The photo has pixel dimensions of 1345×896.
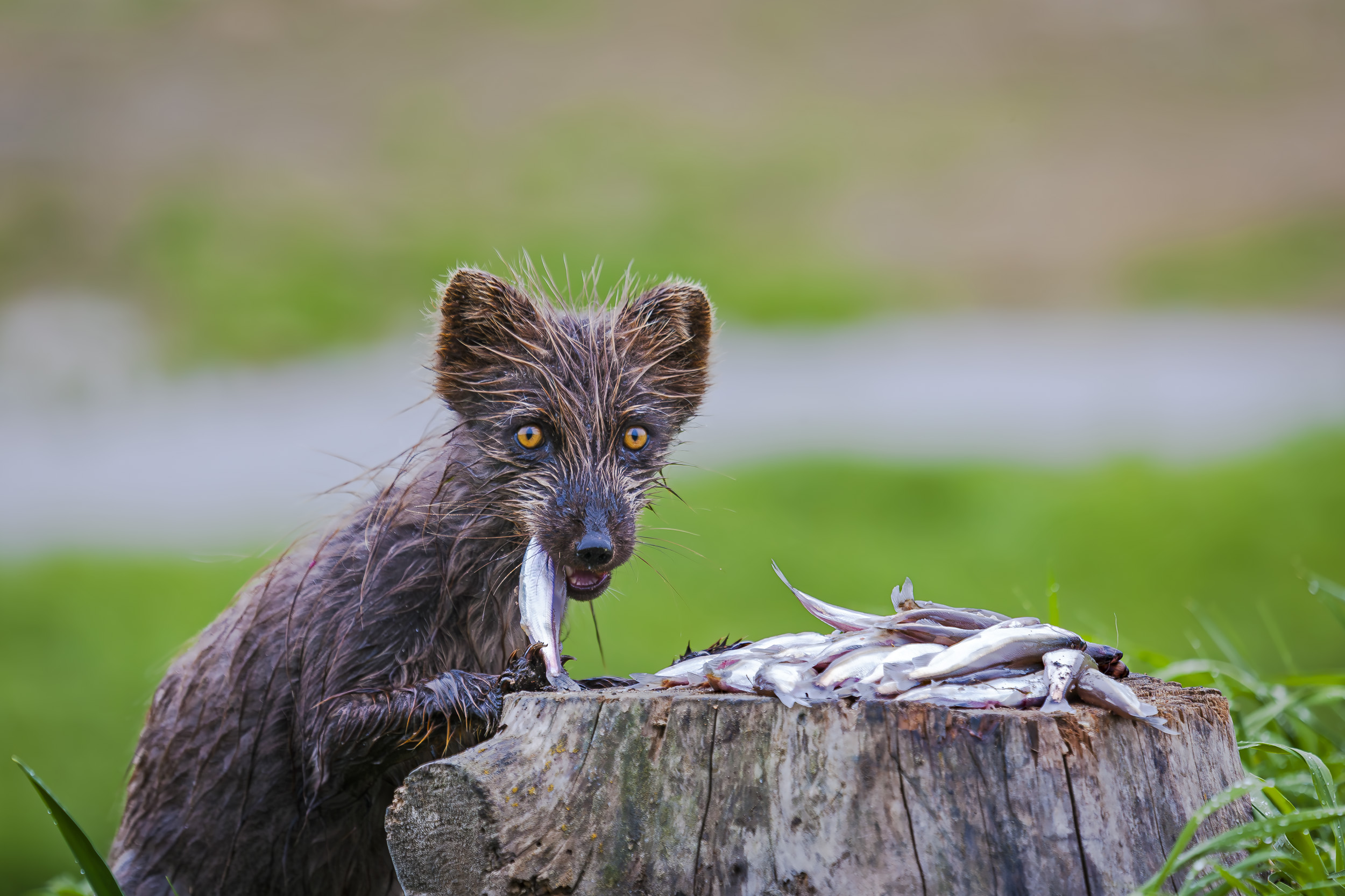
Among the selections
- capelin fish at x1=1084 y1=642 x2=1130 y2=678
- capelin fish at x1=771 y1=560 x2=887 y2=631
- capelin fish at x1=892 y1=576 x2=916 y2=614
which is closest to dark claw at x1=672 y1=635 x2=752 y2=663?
capelin fish at x1=771 y1=560 x2=887 y2=631

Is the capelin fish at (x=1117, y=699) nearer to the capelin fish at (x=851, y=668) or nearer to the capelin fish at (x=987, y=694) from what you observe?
the capelin fish at (x=987, y=694)

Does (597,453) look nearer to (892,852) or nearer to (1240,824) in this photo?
(892,852)

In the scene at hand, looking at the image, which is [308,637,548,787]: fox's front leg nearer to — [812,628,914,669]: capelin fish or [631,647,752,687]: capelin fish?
[631,647,752,687]: capelin fish

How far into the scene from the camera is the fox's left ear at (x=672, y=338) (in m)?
4.34

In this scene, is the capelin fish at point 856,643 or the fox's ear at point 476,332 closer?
the capelin fish at point 856,643

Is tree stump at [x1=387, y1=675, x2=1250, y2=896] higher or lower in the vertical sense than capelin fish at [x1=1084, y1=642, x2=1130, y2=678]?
lower

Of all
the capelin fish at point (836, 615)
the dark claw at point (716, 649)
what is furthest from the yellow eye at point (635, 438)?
the capelin fish at point (836, 615)

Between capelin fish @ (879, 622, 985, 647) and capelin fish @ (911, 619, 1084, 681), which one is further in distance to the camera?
capelin fish @ (879, 622, 985, 647)

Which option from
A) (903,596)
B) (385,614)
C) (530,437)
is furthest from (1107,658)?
(385,614)

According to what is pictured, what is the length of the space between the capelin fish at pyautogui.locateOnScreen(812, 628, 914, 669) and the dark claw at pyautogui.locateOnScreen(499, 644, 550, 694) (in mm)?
877

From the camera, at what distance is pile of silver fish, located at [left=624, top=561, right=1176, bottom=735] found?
102 inches

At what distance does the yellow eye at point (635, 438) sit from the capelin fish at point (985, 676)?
174 cm

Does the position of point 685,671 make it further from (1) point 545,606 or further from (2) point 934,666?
(2) point 934,666

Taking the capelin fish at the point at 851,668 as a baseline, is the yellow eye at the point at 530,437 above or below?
above
